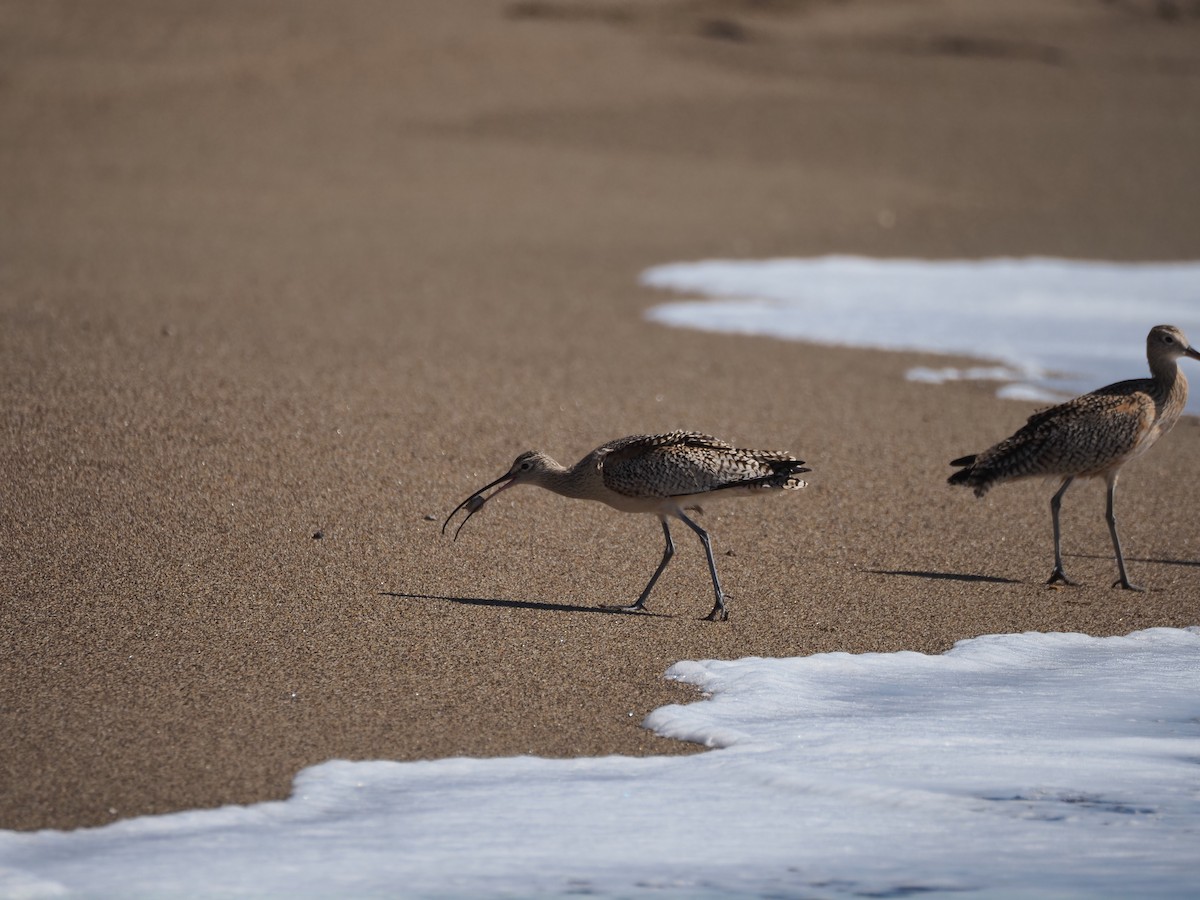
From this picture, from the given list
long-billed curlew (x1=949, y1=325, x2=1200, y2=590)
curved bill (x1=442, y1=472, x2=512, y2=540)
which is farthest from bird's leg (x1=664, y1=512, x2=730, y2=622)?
long-billed curlew (x1=949, y1=325, x2=1200, y2=590)

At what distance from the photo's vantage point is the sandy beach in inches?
233

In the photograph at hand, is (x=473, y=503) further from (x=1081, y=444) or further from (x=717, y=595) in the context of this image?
(x=1081, y=444)

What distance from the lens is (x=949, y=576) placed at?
7770mm

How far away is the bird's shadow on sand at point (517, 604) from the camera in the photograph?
6.99 metres

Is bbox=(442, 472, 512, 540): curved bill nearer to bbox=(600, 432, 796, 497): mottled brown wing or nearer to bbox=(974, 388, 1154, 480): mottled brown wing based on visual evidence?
bbox=(600, 432, 796, 497): mottled brown wing

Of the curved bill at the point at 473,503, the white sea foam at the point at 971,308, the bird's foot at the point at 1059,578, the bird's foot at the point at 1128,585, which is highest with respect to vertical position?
the curved bill at the point at 473,503

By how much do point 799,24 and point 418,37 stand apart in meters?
10.6

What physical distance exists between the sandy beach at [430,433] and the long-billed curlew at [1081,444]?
43 centimetres

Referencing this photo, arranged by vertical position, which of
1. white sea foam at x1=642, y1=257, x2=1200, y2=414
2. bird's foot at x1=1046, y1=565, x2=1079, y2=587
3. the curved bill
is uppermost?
the curved bill

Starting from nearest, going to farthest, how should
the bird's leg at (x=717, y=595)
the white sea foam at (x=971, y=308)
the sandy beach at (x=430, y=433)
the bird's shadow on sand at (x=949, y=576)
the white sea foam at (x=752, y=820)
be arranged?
the white sea foam at (x=752, y=820)
the sandy beach at (x=430, y=433)
the bird's leg at (x=717, y=595)
the bird's shadow on sand at (x=949, y=576)
the white sea foam at (x=971, y=308)

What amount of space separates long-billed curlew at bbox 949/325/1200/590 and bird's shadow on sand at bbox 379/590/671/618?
6.43 ft

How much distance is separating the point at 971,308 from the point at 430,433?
8.47 meters

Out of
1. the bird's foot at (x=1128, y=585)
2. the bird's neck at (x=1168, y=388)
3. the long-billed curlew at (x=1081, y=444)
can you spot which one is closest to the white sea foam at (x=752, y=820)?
the bird's foot at (x=1128, y=585)

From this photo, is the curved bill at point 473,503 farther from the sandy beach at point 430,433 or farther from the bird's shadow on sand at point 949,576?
the bird's shadow on sand at point 949,576
